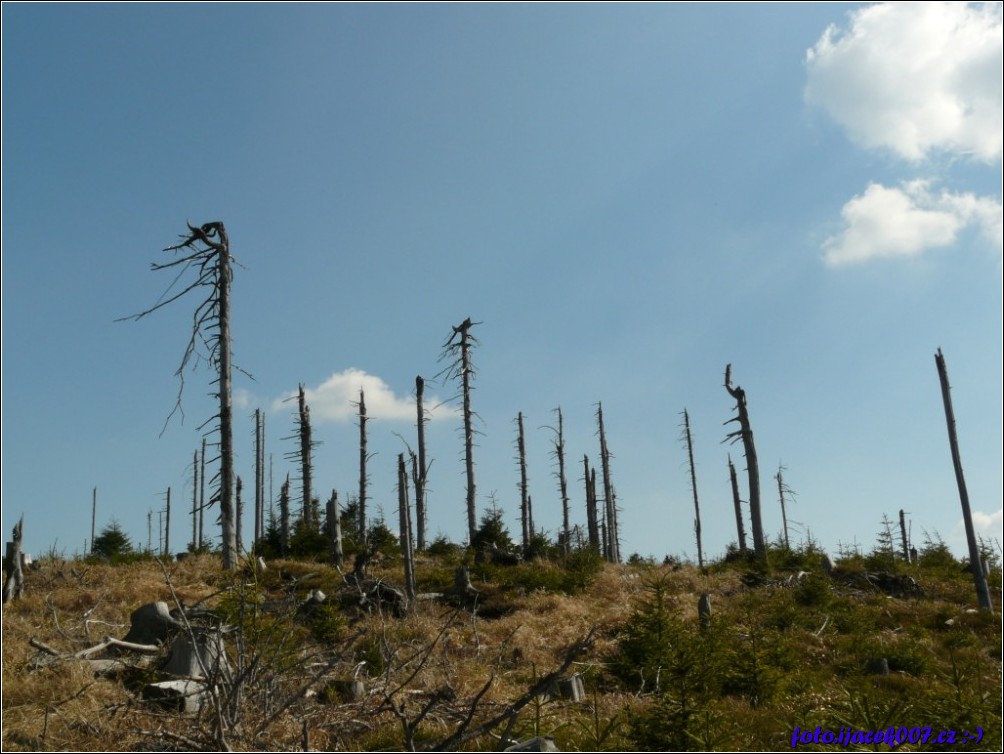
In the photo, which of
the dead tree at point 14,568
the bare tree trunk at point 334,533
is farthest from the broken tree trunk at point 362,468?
the dead tree at point 14,568

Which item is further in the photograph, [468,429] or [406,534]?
[468,429]

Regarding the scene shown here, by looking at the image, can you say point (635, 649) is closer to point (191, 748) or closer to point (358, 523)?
point (191, 748)

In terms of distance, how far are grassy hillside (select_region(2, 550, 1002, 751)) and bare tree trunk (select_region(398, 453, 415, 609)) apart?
49 centimetres

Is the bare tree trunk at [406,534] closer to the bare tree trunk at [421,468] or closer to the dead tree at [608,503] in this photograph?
the bare tree trunk at [421,468]

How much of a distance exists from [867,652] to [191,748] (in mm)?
11992

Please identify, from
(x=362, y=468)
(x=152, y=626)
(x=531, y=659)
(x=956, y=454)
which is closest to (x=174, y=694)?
(x=152, y=626)

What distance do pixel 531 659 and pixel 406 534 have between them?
507 cm

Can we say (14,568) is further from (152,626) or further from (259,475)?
(259,475)

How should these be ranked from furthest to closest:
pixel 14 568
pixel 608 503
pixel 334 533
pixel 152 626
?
pixel 608 503, pixel 334 533, pixel 14 568, pixel 152 626

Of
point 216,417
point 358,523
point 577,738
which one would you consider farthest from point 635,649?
point 358,523

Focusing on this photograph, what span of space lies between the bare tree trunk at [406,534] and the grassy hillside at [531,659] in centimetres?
49

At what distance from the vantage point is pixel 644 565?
24.8 metres

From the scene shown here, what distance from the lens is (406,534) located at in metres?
17.6

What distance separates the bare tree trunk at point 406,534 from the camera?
17.2m
